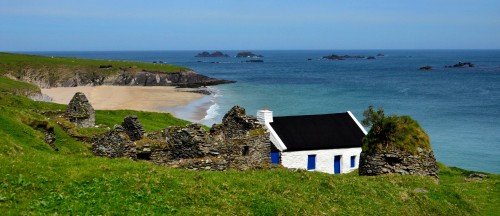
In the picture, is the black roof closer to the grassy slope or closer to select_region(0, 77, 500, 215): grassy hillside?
select_region(0, 77, 500, 215): grassy hillside

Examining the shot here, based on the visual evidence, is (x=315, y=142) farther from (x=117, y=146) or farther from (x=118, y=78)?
(x=118, y=78)

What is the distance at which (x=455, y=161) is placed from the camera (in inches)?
2414

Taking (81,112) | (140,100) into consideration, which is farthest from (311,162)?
(140,100)

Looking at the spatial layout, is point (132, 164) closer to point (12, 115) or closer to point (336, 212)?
point (336, 212)

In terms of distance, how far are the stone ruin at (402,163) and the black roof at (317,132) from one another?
41.9ft

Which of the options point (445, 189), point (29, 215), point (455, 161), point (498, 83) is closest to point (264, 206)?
point (29, 215)

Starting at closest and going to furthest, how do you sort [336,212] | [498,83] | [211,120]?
[336,212], [211,120], [498,83]

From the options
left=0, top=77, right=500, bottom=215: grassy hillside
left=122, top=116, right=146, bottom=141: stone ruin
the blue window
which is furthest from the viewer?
the blue window

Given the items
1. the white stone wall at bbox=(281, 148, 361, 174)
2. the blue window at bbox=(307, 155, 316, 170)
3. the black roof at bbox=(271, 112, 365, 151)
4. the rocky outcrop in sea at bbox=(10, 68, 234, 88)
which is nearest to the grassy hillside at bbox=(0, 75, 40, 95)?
the black roof at bbox=(271, 112, 365, 151)

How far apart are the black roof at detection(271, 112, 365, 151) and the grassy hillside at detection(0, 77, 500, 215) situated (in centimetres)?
1686

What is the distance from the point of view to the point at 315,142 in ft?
141

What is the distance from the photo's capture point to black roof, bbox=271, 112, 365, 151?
42531 mm

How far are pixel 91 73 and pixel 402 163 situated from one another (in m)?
160

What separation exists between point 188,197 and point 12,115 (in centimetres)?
1650
